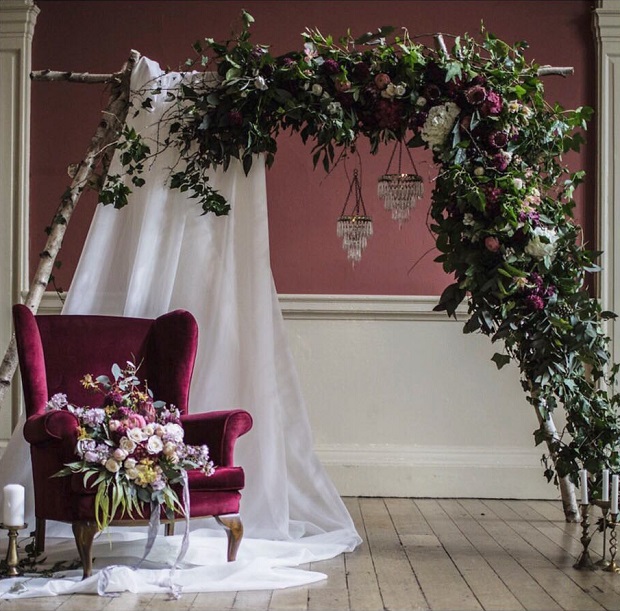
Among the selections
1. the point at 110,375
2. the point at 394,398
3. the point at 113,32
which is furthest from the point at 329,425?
the point at 113,32

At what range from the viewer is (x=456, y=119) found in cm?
372

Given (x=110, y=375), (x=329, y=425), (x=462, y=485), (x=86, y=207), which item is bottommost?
(x=462, y=485)

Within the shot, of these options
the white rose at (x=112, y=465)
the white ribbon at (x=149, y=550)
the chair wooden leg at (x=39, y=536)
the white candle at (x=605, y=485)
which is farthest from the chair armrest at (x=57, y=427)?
the white candle at (x=605, y=485)

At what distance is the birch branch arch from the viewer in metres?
3.63

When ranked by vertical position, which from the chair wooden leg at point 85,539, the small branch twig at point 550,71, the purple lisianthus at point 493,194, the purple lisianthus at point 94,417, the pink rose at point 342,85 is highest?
the small branch twig at point 550,71

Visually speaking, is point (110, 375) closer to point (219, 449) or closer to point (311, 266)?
point (219, 449)

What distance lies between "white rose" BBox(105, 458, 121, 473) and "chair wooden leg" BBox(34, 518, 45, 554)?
662mm

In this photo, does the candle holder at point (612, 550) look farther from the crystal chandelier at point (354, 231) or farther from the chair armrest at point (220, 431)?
the crystal chandelier at point (354, 231)

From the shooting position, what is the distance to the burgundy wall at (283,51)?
5.29 metres

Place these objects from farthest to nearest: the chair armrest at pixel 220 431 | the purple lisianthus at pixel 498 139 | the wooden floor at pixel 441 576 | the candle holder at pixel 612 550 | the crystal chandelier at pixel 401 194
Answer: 1. the crystal chandelier at pixel 401 194
2. the purple lisianthus at pixel 498 139
3. the chair armrest at pixel 220 431
4. the candle holder at pixel 612 550
5. the wooden floor at pixel 441 576

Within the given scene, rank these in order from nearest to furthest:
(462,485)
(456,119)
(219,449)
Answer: (219,449) → (456,119) → (462,485)

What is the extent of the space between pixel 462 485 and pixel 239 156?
2.43 metres

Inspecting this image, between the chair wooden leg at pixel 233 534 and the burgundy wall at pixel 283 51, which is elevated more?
the burgundy wall at pixel 283 51

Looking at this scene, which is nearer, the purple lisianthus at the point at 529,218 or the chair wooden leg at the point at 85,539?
the chair wooden leg at the point at 85,539
